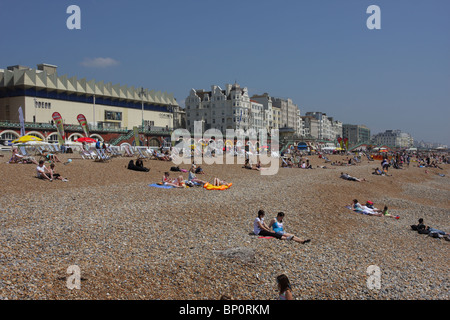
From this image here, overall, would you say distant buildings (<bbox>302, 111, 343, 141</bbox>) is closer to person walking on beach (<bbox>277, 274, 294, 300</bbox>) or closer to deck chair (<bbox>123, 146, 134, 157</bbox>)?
deck chair (<bbox>123, 146, 134, 157</bbox>)

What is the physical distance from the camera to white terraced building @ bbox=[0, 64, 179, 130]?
4631cm

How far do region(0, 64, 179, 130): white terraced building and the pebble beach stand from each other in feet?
117

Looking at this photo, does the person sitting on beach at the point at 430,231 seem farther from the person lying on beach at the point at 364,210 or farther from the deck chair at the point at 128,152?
the deck chair at the point at 128,152

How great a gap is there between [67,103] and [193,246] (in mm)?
48563

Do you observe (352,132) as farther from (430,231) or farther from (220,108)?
(430,231)

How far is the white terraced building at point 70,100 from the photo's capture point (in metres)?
46.3

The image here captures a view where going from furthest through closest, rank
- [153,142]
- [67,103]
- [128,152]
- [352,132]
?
[352,132]
[153,142]
[67,103]
[128,152]

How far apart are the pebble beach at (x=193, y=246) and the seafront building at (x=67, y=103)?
34817 mm

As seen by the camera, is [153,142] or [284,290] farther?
[153,142]

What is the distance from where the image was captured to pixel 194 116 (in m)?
82.3

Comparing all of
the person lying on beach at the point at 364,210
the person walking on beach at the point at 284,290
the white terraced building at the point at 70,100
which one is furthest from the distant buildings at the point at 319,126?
the person walking on beach at the point at 284,290

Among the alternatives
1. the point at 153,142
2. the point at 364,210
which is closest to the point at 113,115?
the point at 153,142

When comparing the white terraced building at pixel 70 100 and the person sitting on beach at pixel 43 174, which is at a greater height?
the white terraced building at pixel 70 100

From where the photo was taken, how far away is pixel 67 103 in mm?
50906
